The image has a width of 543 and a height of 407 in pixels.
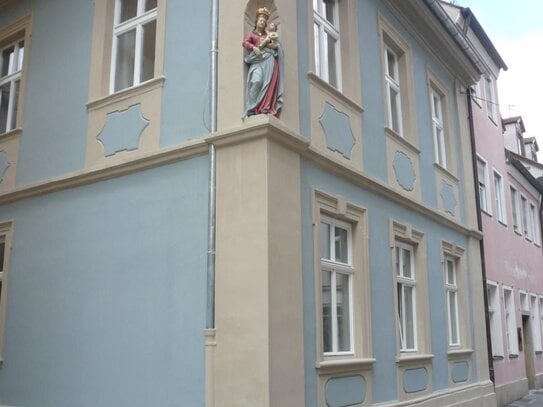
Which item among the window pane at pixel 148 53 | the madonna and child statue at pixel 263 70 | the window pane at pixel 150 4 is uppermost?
the window pane at pixel 150 4

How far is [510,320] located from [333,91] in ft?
41.0

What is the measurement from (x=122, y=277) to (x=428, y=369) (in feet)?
18.7

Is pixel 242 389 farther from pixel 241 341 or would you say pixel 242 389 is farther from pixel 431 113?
pixel 431 113

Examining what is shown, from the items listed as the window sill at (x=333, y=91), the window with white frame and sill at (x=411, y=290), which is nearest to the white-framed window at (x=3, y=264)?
the window sill at (x=333, y=91)

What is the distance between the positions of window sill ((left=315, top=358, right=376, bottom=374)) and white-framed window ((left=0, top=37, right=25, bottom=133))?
6.71 m

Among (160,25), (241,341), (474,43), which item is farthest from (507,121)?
(241,341)

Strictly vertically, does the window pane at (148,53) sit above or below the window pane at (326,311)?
above

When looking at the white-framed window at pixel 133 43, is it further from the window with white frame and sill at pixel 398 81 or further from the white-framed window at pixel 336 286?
the window with white frame and sill at pixel 398 81

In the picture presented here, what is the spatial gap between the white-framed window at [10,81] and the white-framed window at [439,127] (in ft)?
27.0

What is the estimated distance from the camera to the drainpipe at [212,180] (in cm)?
714

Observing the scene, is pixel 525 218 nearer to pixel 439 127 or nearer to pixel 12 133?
pixel 439 127

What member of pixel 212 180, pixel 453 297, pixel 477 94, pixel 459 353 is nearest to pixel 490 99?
pixel 477 94

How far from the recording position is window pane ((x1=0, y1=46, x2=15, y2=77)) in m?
11.4

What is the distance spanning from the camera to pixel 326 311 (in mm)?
8445
